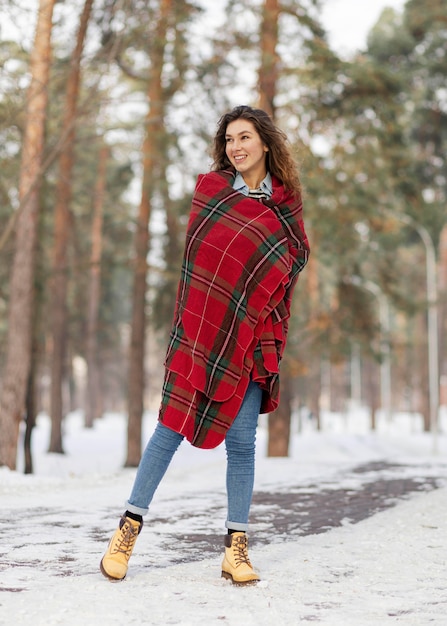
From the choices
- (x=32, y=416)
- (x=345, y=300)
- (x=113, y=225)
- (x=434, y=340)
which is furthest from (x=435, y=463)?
(x=113, y=225)

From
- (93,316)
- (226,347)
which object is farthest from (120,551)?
(93,316)

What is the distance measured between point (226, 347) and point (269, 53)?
514 inches

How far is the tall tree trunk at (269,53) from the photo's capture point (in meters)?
15.7

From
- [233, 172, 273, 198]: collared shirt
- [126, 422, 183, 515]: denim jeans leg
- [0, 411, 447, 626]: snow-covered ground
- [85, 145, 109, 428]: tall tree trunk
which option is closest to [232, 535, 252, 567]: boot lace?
[0, 411, 447, 626]: snow-covered ground

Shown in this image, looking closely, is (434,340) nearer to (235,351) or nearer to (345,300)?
(345,300)

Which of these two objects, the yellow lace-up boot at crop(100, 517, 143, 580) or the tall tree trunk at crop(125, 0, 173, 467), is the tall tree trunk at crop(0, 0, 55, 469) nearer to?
the tall tree trunk at crop(125, 0, 173, 467)

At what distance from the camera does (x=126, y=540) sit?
3.57m

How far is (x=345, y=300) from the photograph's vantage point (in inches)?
752

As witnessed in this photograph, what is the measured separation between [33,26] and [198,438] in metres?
8.56

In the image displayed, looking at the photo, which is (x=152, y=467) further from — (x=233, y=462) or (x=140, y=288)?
(x=140, y=288)

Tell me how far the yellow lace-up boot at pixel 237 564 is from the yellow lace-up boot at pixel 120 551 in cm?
41

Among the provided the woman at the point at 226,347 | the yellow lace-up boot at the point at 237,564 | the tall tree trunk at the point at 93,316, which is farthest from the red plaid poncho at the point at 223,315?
the tall tree trunk at the point at 93,316

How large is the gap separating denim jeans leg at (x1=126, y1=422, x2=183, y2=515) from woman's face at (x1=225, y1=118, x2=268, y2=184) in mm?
1217

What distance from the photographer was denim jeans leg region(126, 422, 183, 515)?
3641 millimetres
